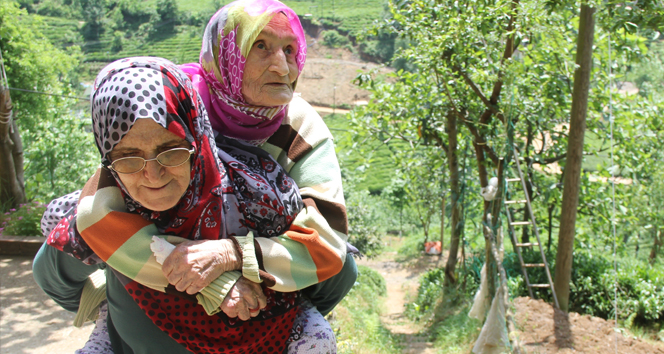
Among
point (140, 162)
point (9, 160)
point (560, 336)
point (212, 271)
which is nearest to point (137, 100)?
point (140, 162)

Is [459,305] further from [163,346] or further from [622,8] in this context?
[163,346]

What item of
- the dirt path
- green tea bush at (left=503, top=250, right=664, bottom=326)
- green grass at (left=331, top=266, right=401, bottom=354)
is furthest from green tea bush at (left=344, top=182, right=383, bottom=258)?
green tea bush at (left=503, top=250, right=664, bottom=326)

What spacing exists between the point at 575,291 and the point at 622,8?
472 cm

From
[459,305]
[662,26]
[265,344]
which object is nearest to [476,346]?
[459,305]

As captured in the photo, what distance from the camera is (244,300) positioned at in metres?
1.03

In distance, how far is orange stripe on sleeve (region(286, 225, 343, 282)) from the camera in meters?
1.07

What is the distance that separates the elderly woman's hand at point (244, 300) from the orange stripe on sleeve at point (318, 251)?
0.43 ft

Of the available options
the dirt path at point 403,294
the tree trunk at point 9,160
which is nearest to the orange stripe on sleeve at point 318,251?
the dirt path at point 403,294

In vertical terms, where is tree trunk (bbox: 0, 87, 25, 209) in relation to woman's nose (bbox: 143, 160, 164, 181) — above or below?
below

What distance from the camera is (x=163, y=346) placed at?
3.76 ft

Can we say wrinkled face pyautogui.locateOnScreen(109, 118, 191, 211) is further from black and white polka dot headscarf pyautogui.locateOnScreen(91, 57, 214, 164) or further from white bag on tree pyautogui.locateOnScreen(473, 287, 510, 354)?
white bag on tree pyautogui.locateOnScreen(473, 287, 510, 354)

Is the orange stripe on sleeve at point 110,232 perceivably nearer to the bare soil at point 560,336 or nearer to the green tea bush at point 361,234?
the bare soil at point 560,336

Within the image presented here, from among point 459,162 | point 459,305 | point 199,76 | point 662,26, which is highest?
point 662,26

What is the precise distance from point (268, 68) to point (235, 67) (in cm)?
8
